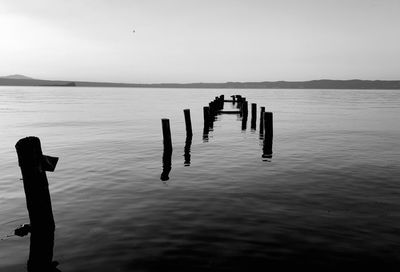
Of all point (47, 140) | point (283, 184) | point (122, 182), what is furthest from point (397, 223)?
point (47, 140)

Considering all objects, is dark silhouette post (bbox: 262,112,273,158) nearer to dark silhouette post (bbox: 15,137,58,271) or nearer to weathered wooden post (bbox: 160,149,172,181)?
weathered wooden post (bbox: 160,149,172,181)

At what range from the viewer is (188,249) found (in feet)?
23.5

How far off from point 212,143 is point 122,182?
1083 centimetres

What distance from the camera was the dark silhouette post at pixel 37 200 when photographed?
6918mm

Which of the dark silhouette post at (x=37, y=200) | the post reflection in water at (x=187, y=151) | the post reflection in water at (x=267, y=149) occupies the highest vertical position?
the dark silhouette post at (x=37, y=200)

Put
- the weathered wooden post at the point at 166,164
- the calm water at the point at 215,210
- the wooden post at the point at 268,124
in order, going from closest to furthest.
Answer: the calm water at the point at 215,210
the weathered wooden post at the point at 166,164
the wooden post at the point at 268,124

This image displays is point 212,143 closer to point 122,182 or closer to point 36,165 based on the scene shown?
point 122,182

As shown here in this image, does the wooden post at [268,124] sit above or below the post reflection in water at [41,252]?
above

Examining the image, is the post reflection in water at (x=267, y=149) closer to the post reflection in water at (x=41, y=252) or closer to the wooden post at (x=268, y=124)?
the wooden post at (x=268, y=124)

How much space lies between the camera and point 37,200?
24.2 ft

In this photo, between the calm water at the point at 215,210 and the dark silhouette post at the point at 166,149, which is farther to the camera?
the dark silhouette post at the point at 166,149

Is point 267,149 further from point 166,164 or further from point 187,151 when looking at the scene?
point 166,164

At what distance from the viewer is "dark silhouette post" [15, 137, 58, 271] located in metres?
6.92

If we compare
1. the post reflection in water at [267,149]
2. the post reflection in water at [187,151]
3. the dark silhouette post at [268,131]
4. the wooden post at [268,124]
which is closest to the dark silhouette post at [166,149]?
the post reflection in water at [187,151]
